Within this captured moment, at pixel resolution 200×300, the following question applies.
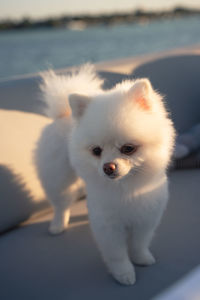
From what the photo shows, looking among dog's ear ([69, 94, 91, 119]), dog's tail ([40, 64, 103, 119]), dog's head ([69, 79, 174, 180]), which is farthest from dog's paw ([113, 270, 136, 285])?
dog's tail ([40, 64, 103, 119])

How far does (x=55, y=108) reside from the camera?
1146 mm

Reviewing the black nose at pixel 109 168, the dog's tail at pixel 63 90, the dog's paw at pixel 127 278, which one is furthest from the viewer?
the dog's tail at pixel 63 90

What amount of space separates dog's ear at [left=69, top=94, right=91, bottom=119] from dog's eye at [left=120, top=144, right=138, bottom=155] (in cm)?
16

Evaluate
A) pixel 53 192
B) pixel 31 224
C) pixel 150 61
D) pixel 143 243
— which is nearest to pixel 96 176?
pixel 143 243

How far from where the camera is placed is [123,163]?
766 millimetres

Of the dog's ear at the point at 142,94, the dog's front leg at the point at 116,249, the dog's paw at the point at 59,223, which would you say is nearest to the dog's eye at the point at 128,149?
the dog's ear at the point at 142,94

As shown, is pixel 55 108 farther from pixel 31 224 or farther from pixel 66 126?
pixel 31 224

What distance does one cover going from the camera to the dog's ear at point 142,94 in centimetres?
79

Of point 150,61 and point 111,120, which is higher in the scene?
point 150,61

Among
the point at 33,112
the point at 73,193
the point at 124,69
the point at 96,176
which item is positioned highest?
the point at 124,69

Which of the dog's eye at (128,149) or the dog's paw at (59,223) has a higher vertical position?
the dog's eye at (128,149)

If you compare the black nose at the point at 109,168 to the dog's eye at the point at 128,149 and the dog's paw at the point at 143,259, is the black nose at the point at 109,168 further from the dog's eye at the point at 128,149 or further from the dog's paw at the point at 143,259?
the dog's paw at the point at 143,259

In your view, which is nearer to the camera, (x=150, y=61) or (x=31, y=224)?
(x=31, y=224)

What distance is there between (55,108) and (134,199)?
0.46m
